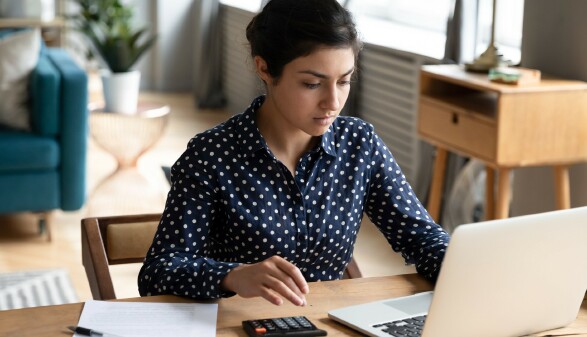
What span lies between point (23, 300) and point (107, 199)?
1201 mm

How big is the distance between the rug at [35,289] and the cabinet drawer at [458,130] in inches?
54.1

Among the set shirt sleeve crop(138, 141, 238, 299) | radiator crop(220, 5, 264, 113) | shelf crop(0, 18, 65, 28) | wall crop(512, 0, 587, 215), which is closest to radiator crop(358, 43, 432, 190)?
wall crop(512, 0, 587, 215)

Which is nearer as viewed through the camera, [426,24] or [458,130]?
[458,130]

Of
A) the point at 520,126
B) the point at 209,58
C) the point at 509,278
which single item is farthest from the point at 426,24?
the point at 509,278

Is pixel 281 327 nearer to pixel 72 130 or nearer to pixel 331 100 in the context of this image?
pixel 331 100

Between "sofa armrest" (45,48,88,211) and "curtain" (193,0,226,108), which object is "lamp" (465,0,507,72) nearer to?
"sofa armrest" (45,48,88,211)

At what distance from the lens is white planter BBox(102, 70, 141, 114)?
195 inches

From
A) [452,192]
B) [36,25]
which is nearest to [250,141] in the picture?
[452,192]

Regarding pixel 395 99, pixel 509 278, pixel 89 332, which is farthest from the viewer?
pixel 395 99

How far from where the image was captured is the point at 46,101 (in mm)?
4094

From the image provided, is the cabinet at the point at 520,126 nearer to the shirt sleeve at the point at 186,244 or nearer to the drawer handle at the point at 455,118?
the drawer handle at the point at 455,118

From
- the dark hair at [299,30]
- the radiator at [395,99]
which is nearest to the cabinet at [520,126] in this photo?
the radiator at [395,99]

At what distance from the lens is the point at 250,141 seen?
1.76 m

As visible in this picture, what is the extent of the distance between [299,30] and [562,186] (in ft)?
5.57
